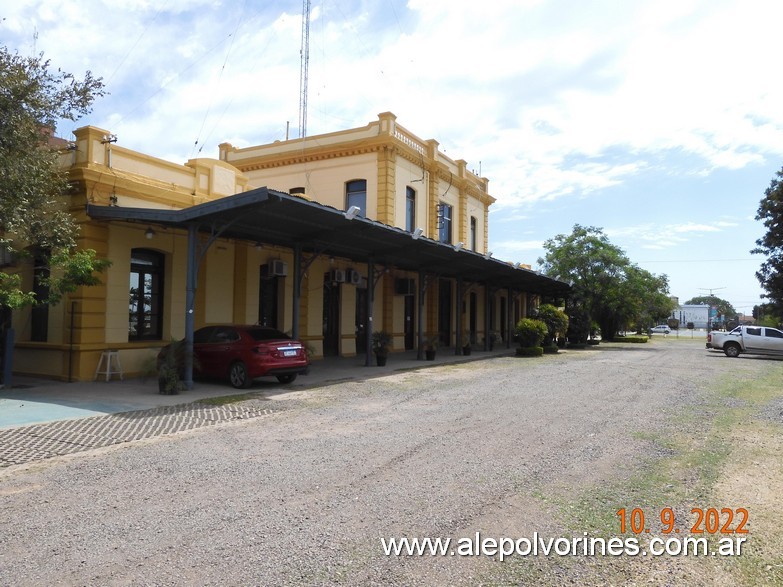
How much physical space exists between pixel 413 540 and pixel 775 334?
27247mm

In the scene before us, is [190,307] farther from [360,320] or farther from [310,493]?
[360,320]

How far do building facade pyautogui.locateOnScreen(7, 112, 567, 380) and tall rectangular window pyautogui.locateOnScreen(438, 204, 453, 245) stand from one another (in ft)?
0.22

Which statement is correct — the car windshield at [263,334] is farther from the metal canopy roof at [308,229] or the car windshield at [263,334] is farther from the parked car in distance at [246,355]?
the metal canopy roof at [308,229]

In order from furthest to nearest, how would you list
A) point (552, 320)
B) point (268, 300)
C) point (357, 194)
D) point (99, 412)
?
point (552, 320) → point (357, 194) → point (268, 300) → point (99, 412)

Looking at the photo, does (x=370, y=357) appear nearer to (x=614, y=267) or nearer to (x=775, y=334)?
(x=775, y=334)

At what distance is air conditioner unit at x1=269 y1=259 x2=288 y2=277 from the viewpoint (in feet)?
55.4

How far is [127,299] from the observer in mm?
13320

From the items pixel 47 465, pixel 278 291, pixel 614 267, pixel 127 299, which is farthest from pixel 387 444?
pixel 614 267

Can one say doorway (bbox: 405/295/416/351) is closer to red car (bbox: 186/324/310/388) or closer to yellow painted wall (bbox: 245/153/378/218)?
yellow painted wall (bbox: 245/153/378/218)

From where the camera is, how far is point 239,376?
40.0 feet

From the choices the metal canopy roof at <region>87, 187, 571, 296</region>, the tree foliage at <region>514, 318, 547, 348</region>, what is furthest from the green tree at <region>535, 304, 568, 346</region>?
the metal canopy roof at <region>87, 187, 571, 296</region>

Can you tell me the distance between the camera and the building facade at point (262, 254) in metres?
12.7

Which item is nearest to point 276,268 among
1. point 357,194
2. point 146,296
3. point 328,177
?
point 146,296

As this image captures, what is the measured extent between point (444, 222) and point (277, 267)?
472 inches
